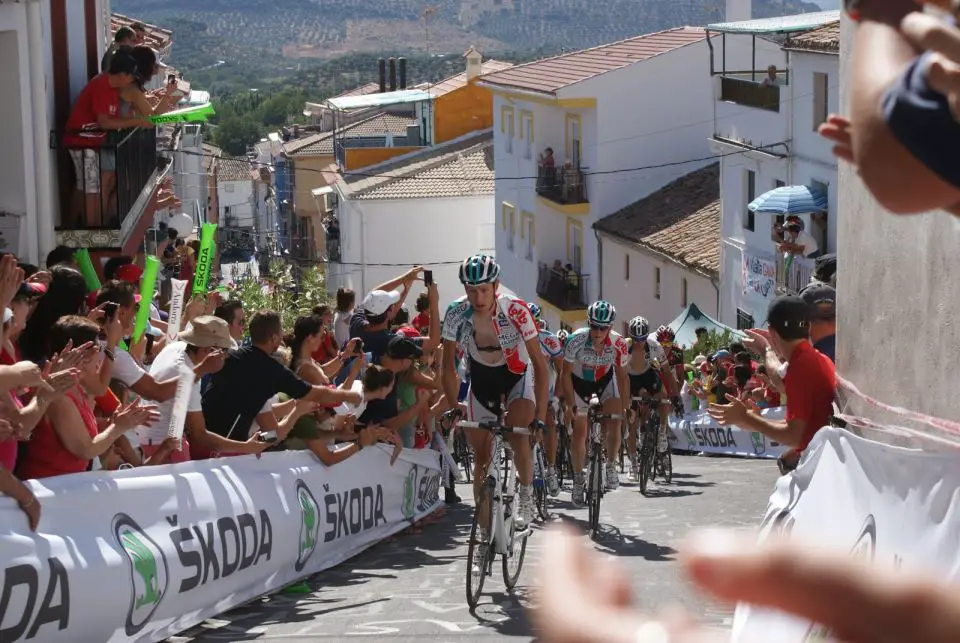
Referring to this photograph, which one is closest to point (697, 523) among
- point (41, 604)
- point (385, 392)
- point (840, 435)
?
point (385, 392)

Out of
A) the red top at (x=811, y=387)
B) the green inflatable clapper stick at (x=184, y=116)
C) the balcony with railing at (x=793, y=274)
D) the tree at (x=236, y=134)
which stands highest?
the green inflatable clapper stick at (x=184, y=116)

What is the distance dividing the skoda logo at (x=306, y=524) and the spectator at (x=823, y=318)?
381 centimetres

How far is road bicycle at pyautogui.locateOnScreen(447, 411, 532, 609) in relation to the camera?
9.59 m

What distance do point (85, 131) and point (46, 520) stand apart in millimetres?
13145

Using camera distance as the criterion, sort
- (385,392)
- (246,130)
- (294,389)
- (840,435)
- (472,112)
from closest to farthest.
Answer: (840,435) < (294,389) < (385,392) < (472,112) < (246,130)

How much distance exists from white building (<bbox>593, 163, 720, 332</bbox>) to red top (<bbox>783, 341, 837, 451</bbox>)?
34.2 metres

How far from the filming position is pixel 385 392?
40.0ft

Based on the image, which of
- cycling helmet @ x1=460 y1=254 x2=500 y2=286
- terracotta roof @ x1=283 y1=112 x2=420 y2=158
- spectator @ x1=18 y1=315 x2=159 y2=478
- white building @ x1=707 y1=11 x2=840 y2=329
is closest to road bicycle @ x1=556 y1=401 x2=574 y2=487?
cycling helmet @ x1=460 y1=254 x2=500 y2=286

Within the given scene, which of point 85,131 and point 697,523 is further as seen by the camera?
point 85,131

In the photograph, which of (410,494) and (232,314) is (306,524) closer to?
(232,314)

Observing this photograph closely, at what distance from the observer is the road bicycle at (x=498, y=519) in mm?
9594

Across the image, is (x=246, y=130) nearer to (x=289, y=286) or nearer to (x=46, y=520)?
(x=289, y=286)

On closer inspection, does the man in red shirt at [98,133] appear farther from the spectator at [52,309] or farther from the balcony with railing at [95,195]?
the spectator at [52,309]

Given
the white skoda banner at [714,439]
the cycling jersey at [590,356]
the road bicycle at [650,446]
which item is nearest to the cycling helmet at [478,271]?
the cycling jersey at [590,356]
